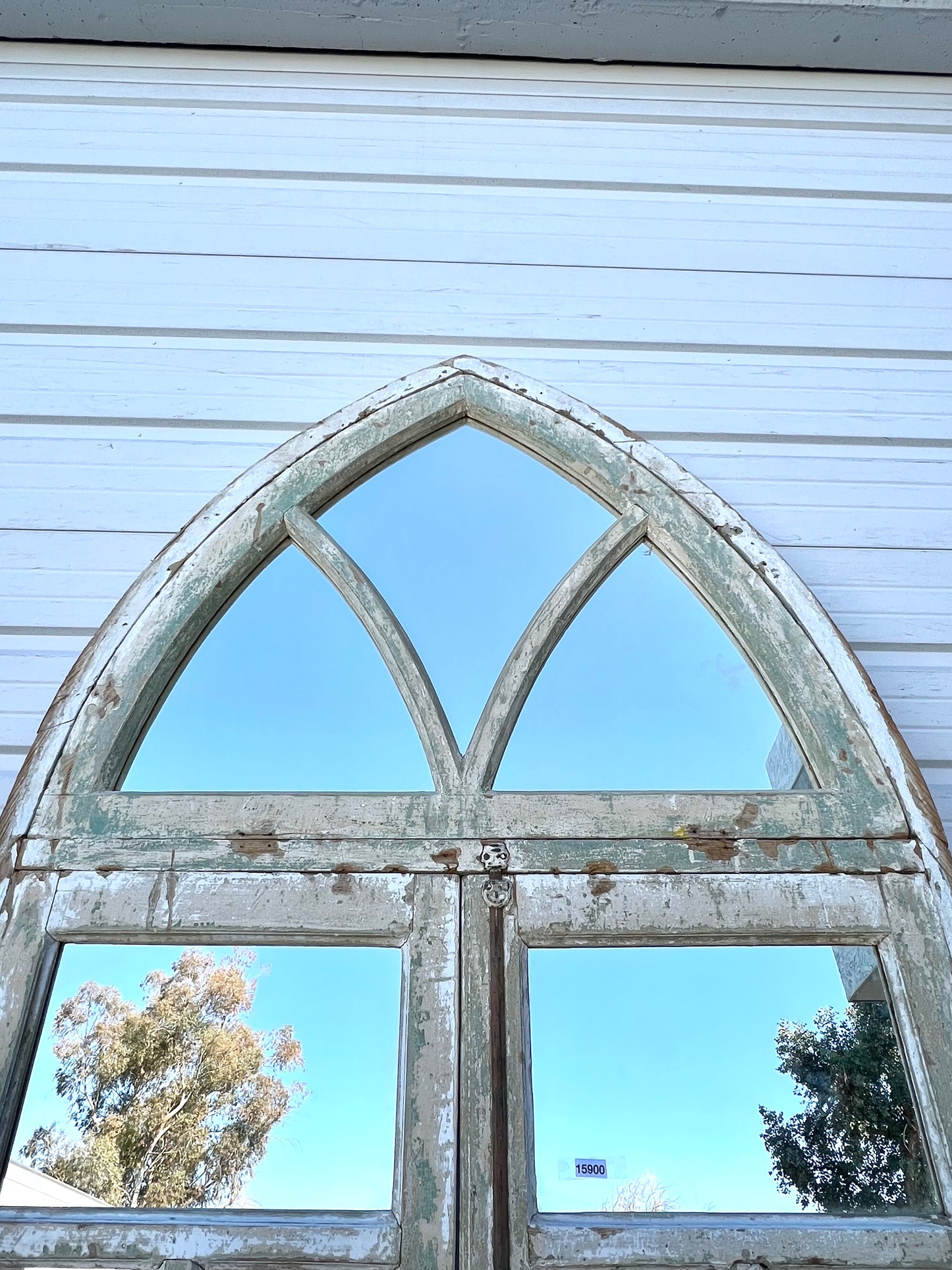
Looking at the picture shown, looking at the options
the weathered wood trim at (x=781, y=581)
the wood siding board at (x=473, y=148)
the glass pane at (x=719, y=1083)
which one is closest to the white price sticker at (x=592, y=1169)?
the glass pane at (x=719, y=1083)

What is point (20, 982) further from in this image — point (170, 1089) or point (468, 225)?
point (468, 225)

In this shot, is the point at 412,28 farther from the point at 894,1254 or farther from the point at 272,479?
the point at 894,1254

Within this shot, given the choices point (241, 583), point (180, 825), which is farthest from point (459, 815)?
point (241, 583)

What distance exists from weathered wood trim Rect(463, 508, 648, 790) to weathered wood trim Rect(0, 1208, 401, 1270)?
0.55m

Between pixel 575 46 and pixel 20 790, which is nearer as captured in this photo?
pixel 20 790

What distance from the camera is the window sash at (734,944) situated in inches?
41.4

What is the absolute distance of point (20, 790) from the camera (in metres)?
1.32

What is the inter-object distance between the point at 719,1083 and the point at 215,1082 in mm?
630

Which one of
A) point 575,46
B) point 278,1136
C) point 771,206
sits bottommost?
point 278,1136

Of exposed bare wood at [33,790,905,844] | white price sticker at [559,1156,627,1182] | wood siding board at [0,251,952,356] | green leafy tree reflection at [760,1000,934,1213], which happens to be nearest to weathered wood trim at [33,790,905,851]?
exposed bare wood at [33,790,905,844]

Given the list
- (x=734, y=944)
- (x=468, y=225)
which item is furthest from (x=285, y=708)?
(x=468, y=225)

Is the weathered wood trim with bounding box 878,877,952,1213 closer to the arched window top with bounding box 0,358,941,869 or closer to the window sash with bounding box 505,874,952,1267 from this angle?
the window sash with bounding box 505,874,952,1267

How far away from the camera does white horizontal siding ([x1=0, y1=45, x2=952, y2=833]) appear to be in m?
1.64

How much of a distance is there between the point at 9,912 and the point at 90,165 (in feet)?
5.14
